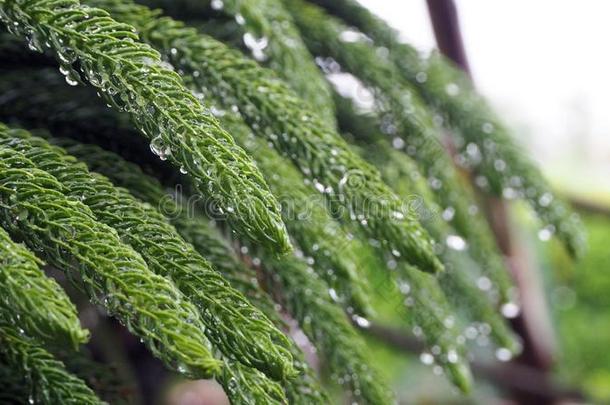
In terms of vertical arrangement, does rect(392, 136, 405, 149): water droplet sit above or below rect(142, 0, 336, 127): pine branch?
above

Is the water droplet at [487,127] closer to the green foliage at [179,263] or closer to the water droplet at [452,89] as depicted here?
the water droplet at [452,89]

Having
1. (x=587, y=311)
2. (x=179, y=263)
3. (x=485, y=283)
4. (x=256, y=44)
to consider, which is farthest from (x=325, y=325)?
(x=587, y=311)

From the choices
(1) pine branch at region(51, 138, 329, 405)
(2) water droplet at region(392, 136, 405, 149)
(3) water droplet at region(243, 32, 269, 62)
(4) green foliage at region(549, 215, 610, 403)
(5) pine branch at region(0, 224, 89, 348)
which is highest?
(4) green foliage at region(549, 215, 610, 403)

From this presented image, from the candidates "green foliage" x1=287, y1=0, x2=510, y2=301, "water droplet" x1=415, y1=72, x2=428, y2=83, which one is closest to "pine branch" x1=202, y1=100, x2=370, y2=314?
"green foliage" x1=287, y1=0, x2=510, y2=301

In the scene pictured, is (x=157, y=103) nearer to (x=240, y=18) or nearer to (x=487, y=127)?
→ (x=240, y=18)

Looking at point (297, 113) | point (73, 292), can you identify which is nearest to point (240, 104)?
point (297, 113)

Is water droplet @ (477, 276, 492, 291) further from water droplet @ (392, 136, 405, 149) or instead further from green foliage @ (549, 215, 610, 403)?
green foliage @ (549, 215, 610, 403)
